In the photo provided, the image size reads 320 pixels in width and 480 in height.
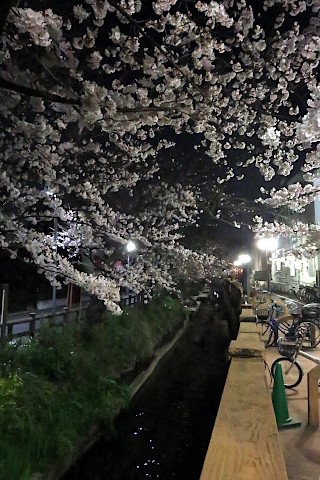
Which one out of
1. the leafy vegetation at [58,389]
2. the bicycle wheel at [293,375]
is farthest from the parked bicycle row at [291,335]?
the leafy vegetation at [58,389]

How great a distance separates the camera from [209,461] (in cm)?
271

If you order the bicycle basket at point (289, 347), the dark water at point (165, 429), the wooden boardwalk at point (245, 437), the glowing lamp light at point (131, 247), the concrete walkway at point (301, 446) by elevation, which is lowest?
the dark water at point (165, 429)

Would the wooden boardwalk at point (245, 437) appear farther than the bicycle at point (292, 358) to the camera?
No

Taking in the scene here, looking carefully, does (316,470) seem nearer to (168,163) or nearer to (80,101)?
(80,101)

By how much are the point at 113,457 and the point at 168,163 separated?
370 inches

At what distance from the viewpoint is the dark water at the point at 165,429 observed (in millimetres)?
7348

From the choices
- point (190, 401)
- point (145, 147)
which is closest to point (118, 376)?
point (190, 401)

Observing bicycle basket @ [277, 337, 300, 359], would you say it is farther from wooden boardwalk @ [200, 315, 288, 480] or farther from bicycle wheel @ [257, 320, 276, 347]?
bicycle wheel @ [257, 320, 276, 347]

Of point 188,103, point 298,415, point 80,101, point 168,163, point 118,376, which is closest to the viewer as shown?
point 80,101

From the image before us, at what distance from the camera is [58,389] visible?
7.95m

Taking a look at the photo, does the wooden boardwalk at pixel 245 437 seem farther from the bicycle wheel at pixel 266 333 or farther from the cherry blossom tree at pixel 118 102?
the bicycle wheel at pixel 266 333

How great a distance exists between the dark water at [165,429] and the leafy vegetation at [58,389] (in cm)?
53

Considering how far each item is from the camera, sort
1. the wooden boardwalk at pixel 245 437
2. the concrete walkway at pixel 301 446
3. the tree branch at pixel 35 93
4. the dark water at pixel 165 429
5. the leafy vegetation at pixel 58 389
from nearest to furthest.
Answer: the wooden boardwalk at pixel 245 437
the tree branch at pixel 35 93
the concrete walkway at pixel 301 446
the leafy vegetation at pixel 58 389
the dark water at pixel 165 429

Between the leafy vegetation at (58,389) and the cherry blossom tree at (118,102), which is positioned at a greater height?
the cherry blossom tree at (118,102)
